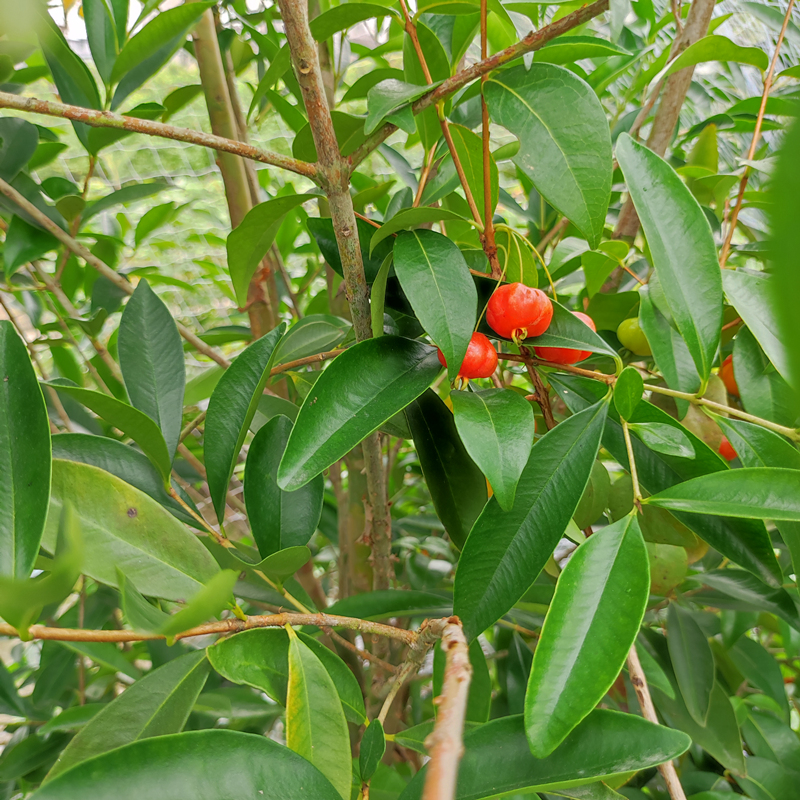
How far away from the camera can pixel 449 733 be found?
0.13 m

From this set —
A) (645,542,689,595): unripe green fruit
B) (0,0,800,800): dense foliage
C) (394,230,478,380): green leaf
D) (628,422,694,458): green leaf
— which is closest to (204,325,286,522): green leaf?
(0,0,800,800): dense foliage

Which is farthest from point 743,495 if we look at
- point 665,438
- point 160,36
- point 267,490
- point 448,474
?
point 160,36

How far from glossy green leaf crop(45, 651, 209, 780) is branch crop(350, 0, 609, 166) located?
0.26 m

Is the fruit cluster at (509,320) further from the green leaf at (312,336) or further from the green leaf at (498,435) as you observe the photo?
the green leaf at (312,336)

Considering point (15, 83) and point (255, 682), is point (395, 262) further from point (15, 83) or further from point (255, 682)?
point (15, 83)

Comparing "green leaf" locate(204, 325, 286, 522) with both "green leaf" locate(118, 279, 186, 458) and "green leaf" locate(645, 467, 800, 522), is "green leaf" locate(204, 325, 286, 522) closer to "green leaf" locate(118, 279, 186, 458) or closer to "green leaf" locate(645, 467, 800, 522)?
"green leaf" locate(118, 279, 186, 458)

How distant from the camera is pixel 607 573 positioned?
279mm

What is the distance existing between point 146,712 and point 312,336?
27cm

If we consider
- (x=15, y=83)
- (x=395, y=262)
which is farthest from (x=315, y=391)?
(x=15, y=83)

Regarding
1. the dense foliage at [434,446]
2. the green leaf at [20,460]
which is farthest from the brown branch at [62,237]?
the green leaf at [20,460]

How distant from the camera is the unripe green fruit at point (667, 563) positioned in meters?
0.50

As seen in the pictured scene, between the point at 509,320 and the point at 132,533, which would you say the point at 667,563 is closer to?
the point at 509,320

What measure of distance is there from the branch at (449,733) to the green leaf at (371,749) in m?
0.13

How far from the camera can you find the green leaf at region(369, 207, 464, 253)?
12.3 inches
